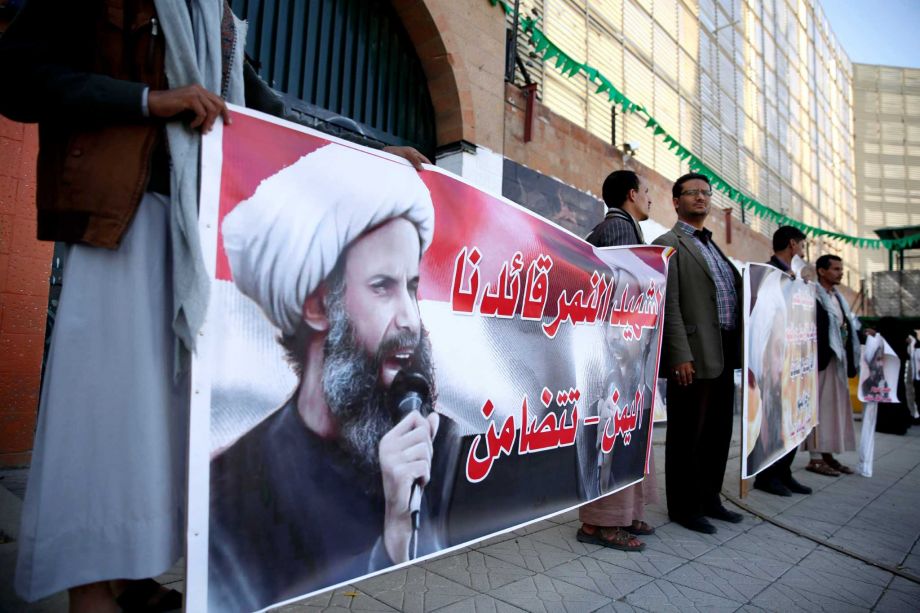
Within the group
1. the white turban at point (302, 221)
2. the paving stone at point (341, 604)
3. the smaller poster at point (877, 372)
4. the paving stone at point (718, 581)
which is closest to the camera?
the white turban at point (302, 221)

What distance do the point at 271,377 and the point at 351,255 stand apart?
0.40 m

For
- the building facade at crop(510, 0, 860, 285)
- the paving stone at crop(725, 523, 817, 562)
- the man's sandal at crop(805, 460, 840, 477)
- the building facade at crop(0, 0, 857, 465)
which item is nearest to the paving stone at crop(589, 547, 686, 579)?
the paving stone at crop(725, 523, 817, 562)

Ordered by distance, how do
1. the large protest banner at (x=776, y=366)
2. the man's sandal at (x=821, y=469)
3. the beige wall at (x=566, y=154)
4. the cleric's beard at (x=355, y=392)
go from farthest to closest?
the beige wall at (x=566, y=154), the man's sandal at (x=821, y=469), the large protest banner at (x=776, y=366), the cleric's beard at (x=355, y=392)

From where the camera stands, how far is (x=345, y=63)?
500cm

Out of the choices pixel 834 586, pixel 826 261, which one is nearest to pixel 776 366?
pixel 834 586

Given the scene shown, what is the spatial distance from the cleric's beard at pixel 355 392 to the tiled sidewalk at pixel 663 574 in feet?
2.46

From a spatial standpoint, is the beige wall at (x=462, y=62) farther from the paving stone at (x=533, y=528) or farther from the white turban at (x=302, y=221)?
the white turban at (x=302, y=221)

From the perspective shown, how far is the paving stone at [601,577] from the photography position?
88.0 inches

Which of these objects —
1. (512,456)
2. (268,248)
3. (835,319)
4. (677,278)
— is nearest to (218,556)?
(268,248)

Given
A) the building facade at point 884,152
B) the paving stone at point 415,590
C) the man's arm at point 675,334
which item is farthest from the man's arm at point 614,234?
the building facade at point 884,152

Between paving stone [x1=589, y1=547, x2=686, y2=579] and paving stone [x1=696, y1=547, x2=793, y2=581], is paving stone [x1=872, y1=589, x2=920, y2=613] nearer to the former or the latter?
paving stone [x1=696, y1=547, x2=793, y2=581]

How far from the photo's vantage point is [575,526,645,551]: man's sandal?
2.74 m

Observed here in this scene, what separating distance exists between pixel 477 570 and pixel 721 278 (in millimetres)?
2275

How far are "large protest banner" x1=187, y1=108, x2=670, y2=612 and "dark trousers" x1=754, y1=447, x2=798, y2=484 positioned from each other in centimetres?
263
